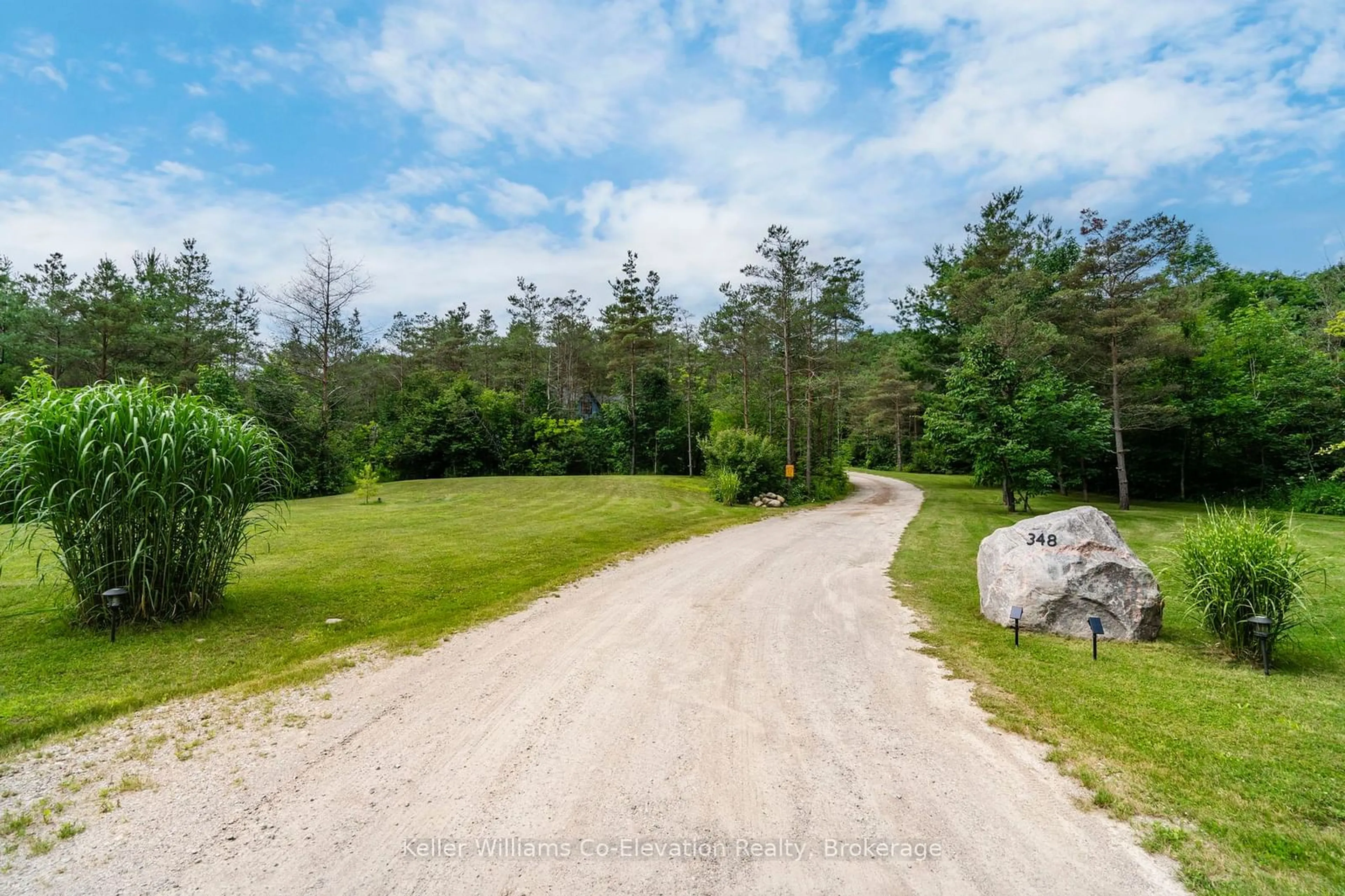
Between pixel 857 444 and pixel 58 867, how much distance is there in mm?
48938

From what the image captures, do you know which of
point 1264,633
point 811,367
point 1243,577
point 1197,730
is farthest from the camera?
point 811,367

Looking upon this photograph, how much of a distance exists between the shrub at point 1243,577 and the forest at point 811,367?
3948mm

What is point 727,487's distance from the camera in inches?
752

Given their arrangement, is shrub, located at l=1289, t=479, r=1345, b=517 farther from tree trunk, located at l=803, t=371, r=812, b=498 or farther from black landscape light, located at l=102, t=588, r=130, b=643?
black landscape light, located at l=102, t=588, r=130, b=643

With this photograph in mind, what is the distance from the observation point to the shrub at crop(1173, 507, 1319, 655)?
457cm

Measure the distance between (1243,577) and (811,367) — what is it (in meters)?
Answer: 18.7

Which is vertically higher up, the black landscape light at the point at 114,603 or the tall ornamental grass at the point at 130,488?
the tall ornamental grass at the point at 130,488

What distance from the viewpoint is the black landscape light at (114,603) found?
14.5 ft

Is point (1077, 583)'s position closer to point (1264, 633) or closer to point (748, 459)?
point (1264, 633)

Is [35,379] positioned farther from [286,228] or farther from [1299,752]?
[286,228]

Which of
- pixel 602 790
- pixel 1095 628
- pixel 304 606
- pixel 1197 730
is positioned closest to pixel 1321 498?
pixel 1095 628

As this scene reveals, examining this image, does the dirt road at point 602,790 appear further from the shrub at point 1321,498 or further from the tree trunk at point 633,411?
the tree trunk at point 633,411

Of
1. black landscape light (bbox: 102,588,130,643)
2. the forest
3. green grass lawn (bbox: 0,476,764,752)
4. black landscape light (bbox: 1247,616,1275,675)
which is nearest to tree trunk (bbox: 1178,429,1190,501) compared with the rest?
the forest

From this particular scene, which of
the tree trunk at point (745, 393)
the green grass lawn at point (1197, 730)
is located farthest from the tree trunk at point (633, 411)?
the green grass lawn at point (1197, 730)
